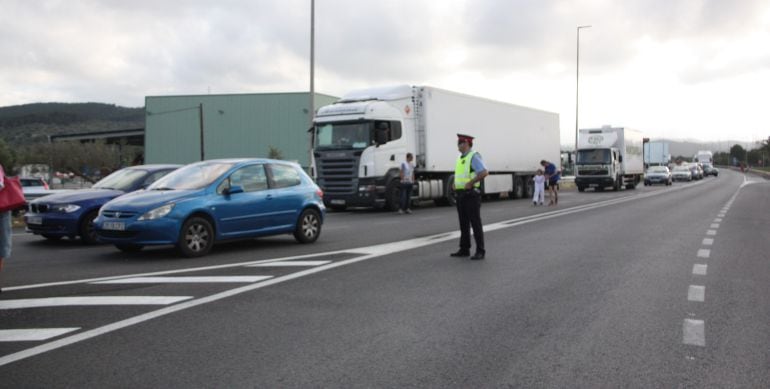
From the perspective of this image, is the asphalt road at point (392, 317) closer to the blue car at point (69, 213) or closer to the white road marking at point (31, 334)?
the white road marking at point (31, 334)

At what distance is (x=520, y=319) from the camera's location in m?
5.85

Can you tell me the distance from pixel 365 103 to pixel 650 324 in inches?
638

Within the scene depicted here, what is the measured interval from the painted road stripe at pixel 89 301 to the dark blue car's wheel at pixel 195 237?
300cm

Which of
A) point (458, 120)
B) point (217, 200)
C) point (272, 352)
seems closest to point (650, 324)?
point (272, 352)

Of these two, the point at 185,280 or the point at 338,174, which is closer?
the point at 185,280

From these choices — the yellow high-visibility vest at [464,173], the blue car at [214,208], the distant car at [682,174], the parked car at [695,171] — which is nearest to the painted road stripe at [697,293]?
the yellow high-visibility vest at [464,173]

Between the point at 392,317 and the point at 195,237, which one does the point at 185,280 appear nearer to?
the point at 195,237

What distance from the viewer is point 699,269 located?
8766mm

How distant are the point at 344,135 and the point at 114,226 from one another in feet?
39.4

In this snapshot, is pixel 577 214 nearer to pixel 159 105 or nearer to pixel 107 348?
pixel 107 348

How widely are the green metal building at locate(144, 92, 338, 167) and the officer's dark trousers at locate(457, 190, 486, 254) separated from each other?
177 ft

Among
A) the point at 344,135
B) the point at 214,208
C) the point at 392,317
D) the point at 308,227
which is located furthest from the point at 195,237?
the point at 344,135

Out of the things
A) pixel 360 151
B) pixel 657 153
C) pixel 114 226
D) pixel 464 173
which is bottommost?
pixel 114 226

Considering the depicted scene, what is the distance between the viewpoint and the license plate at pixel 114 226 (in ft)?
31.1
